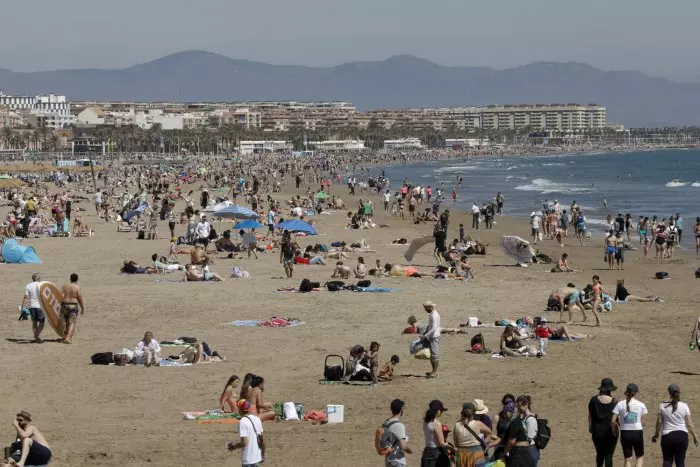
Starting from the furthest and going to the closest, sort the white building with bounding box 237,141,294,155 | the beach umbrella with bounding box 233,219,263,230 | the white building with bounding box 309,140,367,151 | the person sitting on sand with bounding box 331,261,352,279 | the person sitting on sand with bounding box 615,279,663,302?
the white building with bounding box 309,140,367,151 → the white building with bounding box 237,141,294,155 → the beach umbrella with bounding box 233,219,263,230 → the person sitting on sand with bounding box 331,261,352,279 → the person sitting on sand with bounding box 615,279,663,302

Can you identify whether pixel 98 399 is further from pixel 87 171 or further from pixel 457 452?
pixel 87 171

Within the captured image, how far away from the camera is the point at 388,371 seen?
12.7 metres

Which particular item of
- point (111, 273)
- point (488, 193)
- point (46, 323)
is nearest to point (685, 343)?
point (46, 323)

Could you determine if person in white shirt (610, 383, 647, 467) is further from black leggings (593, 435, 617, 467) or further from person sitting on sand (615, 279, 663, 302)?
person sitting on sand (615, 279, 663, 302)

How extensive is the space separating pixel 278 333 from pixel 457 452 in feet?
25.1

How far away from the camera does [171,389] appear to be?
12258 millimetres

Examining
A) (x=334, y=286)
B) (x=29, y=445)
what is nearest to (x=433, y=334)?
(x=29, y=445)

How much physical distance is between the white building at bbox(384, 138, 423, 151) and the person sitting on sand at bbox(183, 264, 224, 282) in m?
161

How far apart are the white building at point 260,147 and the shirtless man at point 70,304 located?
447ft

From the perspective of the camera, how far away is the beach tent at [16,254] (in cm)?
2369

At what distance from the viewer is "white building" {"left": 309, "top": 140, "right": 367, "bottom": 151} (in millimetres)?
169750

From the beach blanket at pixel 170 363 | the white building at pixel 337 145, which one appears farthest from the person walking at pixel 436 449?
the white building at pixel 337 145

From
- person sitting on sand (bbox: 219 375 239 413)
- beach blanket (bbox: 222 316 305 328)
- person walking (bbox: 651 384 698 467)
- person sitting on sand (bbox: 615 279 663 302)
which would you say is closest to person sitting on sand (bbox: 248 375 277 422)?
person sitting on sand (bbox: 219 375 239 413)

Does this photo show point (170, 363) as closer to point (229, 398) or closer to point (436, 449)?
point (229, 398)
